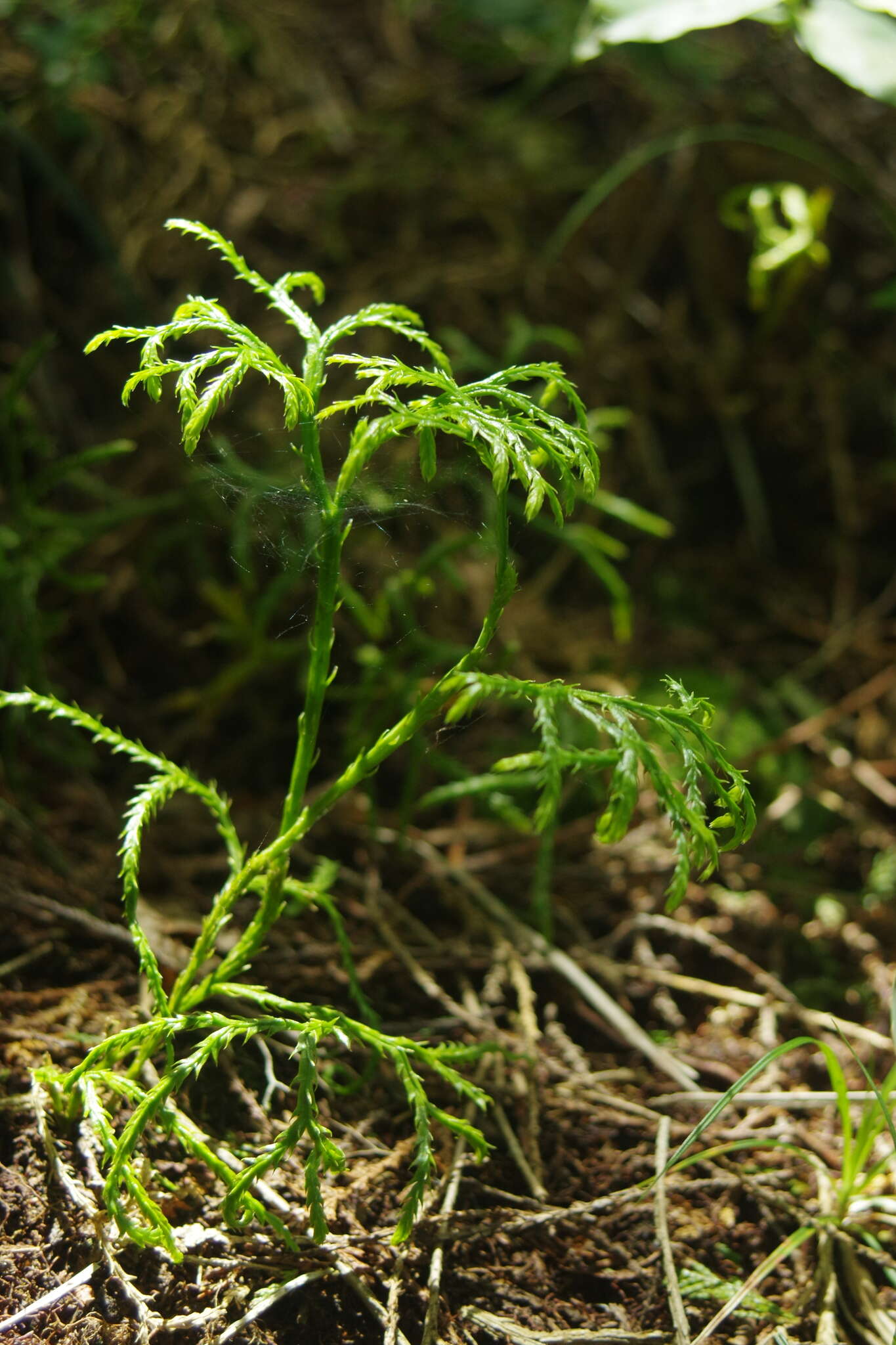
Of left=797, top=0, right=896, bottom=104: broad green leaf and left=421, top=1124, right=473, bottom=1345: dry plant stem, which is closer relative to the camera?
left=421, top=1124, right=473, bottom=1345: dry plant stem

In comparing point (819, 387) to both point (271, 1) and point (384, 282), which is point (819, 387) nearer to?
point (384, 282)

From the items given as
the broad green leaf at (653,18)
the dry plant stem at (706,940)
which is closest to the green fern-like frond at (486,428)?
the dry plant stem at (706,940)

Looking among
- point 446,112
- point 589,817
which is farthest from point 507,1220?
point 446,112

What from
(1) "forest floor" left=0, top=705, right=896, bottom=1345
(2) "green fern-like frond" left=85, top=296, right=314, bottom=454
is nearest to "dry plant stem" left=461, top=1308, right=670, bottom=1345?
(1) "forest floor" left=0, top=705, right=896, bottom=1345

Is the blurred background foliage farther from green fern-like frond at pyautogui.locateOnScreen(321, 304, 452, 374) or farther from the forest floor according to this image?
green fern-like frond at pyautogui.locateOnScreen(321, 304, 452, 374)

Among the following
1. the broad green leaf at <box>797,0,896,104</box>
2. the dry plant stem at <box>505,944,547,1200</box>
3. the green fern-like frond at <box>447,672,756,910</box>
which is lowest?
the dry plant stem at <box>505,944,547,1200</box>

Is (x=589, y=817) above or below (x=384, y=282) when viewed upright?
Answer: below

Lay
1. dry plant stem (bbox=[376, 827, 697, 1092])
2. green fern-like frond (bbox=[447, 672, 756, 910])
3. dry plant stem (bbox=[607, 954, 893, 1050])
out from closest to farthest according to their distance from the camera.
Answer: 1. green fern-like frond (bbox=[447, 672, 756, 910])
2. dry plant stem (bbox=[376, 827, 697, 1092])
3. dry plant stem (bbox=[607, 954, 893, 1050])
